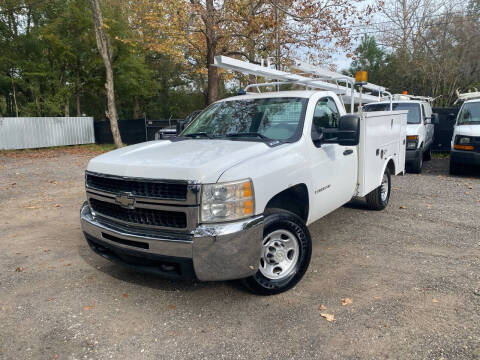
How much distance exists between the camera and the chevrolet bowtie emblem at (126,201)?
3.21 metres

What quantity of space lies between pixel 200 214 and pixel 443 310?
2.29 meters

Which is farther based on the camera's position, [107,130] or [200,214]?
[107,130]

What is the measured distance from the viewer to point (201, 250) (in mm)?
2928

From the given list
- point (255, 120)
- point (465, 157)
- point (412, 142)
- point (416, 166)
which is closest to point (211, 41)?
point (412, 142)

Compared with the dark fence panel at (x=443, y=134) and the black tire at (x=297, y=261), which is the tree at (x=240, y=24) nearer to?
the dark fence panel at (x=443, y=134)

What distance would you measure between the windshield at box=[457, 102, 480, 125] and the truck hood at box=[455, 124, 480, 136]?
1.41 ft

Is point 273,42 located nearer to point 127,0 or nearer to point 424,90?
point 127,0

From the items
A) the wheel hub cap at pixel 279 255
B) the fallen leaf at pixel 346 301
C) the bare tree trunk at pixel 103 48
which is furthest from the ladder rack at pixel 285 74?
the bare tree trunk at pixel 103 48

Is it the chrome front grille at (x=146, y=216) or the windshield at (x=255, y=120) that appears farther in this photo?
the windshield at (x=255, y=120)

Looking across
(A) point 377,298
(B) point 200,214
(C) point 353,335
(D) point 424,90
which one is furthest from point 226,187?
(D) point 424,90

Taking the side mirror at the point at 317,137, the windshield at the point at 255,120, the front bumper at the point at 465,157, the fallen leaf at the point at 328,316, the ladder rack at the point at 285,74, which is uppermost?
the ladder rack at the point at 285,74

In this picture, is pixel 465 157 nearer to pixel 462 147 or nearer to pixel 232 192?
pixel 462 147

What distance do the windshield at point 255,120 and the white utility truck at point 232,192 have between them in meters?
0.01

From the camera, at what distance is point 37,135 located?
2088 centimetres
